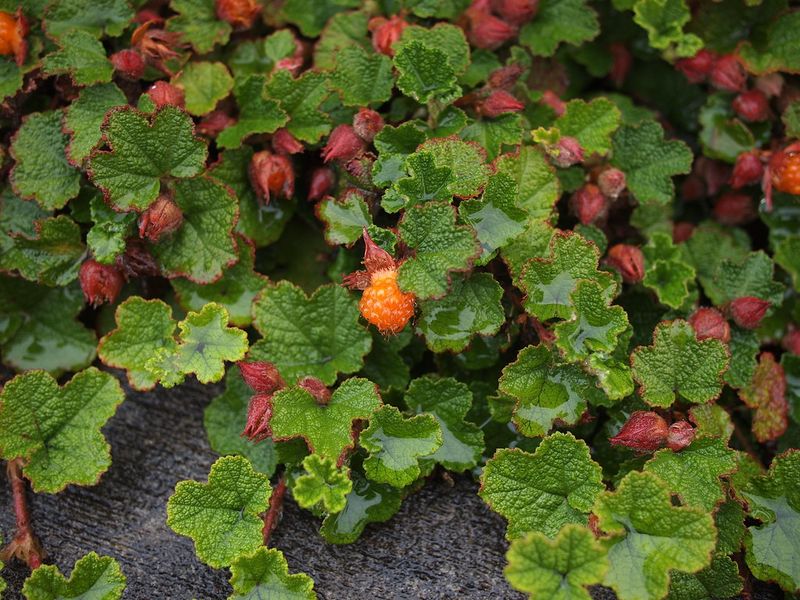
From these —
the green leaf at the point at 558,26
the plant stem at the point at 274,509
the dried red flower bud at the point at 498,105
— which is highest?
the green leaf at the point at 558,26

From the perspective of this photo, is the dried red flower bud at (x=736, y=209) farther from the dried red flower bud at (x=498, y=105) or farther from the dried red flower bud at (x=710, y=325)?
the dried red flower bud at (x=498, y=105)

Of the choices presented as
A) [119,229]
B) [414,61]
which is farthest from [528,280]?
[119,229]

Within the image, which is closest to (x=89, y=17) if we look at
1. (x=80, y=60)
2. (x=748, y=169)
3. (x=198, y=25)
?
(x=80, y=60)

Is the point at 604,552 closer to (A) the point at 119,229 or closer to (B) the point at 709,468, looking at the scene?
(B) the point at 709,468

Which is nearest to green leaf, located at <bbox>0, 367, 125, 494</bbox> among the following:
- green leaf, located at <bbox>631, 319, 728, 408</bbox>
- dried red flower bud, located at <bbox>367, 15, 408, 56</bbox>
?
dried red flower bud, located at <bbox>367, 15, 408, 56</bbox>

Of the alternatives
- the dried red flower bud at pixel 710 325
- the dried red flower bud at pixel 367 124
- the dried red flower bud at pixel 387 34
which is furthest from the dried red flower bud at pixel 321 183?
the dried red flower bud at pixel 710 325
